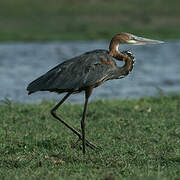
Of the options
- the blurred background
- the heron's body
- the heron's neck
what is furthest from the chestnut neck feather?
the blurred background

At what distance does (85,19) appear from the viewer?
28688 mm

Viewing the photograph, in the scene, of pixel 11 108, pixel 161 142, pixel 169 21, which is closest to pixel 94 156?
pixel 161 142

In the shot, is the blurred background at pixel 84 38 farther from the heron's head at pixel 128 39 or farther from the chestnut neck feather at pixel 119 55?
the chestnut neck feather at pixel 119 55

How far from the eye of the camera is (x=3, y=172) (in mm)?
5648

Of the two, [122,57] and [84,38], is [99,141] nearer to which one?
[122,57]

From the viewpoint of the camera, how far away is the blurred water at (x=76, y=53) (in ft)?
42.5

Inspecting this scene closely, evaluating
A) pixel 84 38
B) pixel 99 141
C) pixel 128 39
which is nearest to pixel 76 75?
pixel 128 39

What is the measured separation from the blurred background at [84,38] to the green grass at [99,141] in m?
1.92

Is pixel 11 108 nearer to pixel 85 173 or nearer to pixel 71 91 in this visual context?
pixel 71 91

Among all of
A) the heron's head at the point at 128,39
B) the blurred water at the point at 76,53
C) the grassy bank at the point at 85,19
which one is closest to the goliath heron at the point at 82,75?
the heron's head at the point at 128,39

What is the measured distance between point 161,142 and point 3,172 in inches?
95.1

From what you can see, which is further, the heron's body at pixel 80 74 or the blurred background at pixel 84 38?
the blurred background at pixel 84 38

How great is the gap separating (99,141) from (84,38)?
59.1 feet

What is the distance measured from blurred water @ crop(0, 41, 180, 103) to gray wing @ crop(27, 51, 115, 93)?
16.8 feet
